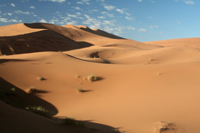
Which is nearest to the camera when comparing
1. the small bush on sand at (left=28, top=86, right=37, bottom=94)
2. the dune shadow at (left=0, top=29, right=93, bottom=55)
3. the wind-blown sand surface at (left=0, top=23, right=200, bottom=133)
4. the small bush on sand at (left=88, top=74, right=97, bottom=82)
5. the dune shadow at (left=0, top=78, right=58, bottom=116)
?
the wind-blown sand surface at (left=0, top=23, right=200, bottom=133)

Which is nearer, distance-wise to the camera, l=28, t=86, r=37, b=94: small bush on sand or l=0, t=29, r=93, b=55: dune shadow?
l=28, t=86, r=37, b=94: small bush on sand

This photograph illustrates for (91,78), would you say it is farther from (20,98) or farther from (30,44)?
(30,44)

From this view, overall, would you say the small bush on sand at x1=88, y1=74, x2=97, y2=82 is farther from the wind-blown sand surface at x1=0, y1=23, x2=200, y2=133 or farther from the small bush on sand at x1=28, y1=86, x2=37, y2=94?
the small bush on sand at x1=28, y1=86, x2=37, y2=94

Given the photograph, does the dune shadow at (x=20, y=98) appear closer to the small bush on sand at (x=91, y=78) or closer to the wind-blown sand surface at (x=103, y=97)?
the wind-blown sand surface at (x=103, y=97)

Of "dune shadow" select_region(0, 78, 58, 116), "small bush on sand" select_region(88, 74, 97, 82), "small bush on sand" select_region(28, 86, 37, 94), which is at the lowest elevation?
"dune shadow" select_region(0, 78, 58, 116)

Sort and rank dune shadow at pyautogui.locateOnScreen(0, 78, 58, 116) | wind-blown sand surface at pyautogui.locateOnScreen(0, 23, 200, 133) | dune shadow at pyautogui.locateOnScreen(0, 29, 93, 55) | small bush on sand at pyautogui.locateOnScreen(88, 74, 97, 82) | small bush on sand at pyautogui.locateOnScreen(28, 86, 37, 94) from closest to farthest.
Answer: wind-blown sand surface at pyautogui.locateOnScreen(0, 23, 200, 133) < dune shadow at pyautogui.locateOnScreen(0, 78, 58, 116) < small bush on sand at pyautogui.locateOnScreen(28, 86, 37, 94) < small bush on sand at pyautogui.locateOnScreen(88, 74, 97, 82) < dune shadow at pyautogui.locateOnScreen(0, 29, 93, 55)

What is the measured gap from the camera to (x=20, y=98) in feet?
23.4

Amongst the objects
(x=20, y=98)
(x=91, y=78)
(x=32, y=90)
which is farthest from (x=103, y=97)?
(x=20, y=98)

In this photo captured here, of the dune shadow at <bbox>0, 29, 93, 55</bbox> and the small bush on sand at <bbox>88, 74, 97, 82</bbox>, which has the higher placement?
the dune shadow at <bbox>0, 29, 93, 55</bbox>

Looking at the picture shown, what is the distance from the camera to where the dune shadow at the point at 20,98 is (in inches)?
264

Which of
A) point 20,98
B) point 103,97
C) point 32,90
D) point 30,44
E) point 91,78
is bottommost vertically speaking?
point 20,98

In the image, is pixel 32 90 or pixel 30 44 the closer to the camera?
pixel 32 90

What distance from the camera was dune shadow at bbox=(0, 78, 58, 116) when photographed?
670 centimetres

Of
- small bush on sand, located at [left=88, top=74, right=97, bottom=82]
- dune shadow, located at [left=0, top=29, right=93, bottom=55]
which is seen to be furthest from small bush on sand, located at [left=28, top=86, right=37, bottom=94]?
dune shadow, located at [left=0, top=29, right=93, bottom=55]
